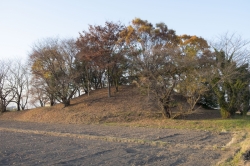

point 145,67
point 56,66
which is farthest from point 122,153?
point 56,66

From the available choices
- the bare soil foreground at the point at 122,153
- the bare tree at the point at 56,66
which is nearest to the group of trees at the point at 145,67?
the bare tree at the point at 56,66

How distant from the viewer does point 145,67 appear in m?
20.1

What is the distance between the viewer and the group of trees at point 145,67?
19828mm

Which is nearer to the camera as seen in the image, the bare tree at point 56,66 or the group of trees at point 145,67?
the group of trees at point 145,67

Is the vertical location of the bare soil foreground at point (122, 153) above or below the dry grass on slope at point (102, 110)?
below

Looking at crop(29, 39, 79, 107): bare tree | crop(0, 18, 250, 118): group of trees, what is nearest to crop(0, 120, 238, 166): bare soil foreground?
crop(0, 18, 250, 118): group of trees

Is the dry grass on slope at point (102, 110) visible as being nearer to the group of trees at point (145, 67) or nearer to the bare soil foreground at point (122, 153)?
the group of trees at point (145, 67)

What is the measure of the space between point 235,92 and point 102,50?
39.0 ft

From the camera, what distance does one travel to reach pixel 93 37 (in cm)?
2609

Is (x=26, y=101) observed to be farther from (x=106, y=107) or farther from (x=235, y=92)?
(x=235, y=92)

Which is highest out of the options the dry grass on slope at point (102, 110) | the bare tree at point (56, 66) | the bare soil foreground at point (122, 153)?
the bare tree at point (56, 66)

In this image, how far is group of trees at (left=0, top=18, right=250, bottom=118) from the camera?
1983 centimetres

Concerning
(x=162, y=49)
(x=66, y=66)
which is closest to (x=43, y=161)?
(x=162, y=49)

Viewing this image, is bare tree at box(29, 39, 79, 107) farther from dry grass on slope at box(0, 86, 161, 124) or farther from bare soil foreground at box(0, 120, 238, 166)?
bare soil foreground at box(0, 120, 238, 166)
